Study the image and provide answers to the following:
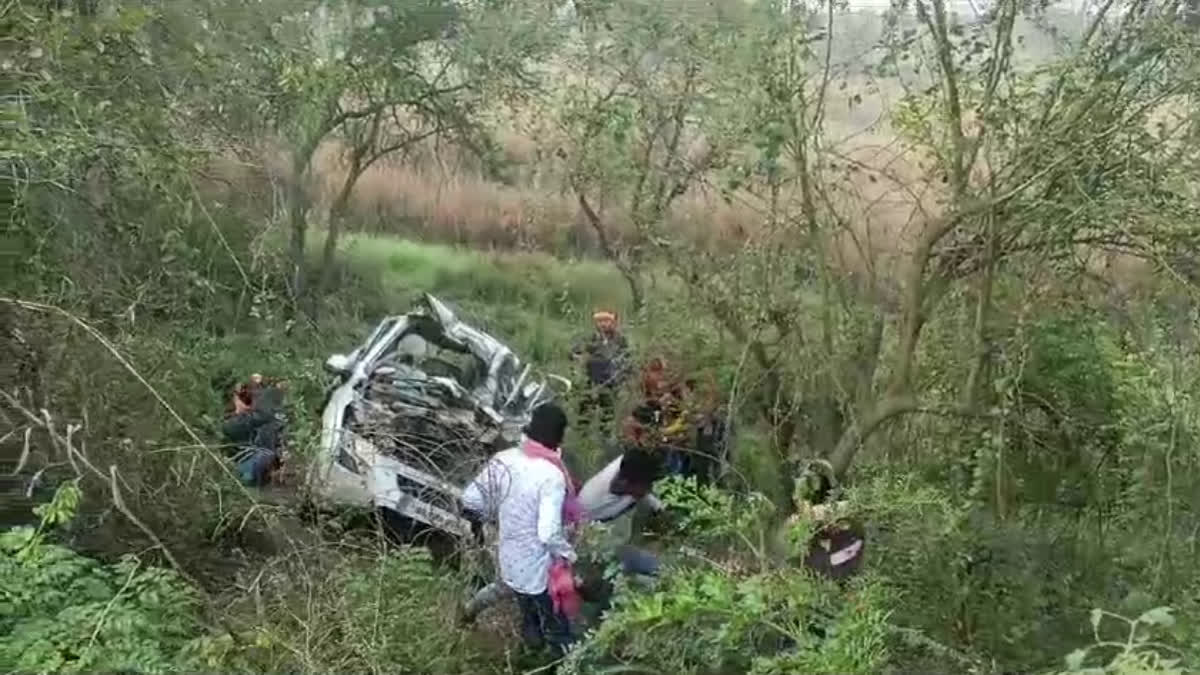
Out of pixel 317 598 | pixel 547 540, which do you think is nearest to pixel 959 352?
pixel 547 540

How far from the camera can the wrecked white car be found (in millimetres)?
7094

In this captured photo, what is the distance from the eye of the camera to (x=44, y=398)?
239 inches

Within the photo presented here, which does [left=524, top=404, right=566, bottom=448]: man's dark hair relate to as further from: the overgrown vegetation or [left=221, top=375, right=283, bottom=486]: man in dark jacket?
[left=221, top=375, right=283, bottom=486]: man in dark jacket

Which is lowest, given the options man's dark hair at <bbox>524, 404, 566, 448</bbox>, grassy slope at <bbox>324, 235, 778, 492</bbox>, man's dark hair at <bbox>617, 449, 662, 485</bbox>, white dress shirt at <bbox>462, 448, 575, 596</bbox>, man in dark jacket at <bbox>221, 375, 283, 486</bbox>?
grassy slope at <bbox>324, 235, 778, 492</bbox>

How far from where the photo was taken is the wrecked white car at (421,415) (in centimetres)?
709

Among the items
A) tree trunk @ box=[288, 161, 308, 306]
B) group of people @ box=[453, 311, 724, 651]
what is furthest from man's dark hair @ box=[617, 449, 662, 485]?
tree trunk @ box=[288, 161, 308, 306]

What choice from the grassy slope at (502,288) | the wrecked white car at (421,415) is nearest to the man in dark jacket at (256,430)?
the wrecked white car at (421,415)

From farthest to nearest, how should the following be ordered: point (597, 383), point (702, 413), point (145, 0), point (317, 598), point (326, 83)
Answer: point (326, 83) → point (597, 383) → point (702, 413) → point (145, 0) → point (317, 598)

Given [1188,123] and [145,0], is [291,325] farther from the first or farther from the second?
[1188,123]

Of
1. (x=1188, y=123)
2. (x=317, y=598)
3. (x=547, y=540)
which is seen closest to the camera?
(x=317, y=598)

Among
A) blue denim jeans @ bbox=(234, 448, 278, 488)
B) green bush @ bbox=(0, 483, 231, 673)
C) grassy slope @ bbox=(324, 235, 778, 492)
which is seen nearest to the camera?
green bush @ bbox=(0, 483, 231, 673)

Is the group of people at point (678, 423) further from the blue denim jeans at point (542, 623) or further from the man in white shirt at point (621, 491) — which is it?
the blue denim jeans at point (542, 623)

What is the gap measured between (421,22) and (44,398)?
19.6ft

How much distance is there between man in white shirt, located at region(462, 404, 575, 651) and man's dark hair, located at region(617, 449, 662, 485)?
175 centimetres
